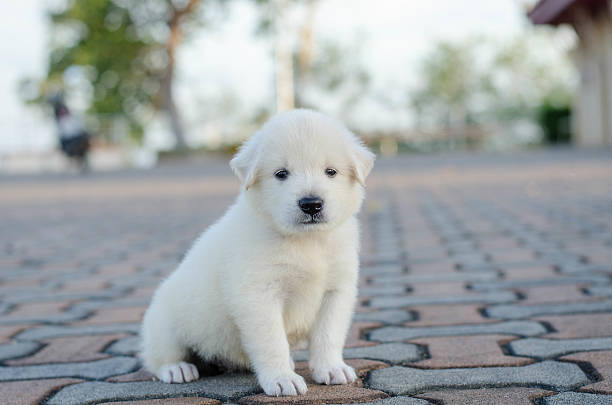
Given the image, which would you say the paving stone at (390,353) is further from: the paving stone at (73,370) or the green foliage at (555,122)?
the green foliage at (555,122)

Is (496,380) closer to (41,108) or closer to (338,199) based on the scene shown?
(338,199)

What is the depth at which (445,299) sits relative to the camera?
13.1 feet

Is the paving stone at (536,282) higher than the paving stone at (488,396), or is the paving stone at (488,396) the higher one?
the paving stone at (488,396)

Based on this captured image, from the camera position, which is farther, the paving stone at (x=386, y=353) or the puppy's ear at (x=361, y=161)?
the paving stone at (x=386, y=353)

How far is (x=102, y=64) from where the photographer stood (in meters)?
34.3

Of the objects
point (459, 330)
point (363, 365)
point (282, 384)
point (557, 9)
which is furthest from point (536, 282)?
point (557, 9)

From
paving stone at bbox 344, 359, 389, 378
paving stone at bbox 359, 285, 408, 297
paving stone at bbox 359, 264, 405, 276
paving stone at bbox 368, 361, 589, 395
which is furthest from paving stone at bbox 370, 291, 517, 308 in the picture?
paving stone at bbox 368, 361, 589, 395

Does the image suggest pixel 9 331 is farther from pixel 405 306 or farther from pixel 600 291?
pixel 600 291

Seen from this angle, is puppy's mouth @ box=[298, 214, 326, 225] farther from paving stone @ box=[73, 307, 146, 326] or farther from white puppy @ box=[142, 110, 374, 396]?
paving stone @ box=[73, 307, 146, 326]

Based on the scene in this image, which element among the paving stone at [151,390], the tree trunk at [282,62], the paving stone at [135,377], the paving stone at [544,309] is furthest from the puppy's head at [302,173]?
the tree trunk at [282,62]

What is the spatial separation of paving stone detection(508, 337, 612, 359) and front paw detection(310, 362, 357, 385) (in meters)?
0.71

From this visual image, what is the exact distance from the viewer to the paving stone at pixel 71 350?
10.2ft

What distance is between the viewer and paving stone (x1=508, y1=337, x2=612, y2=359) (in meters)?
2.80

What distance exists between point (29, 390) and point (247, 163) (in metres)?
1.10
